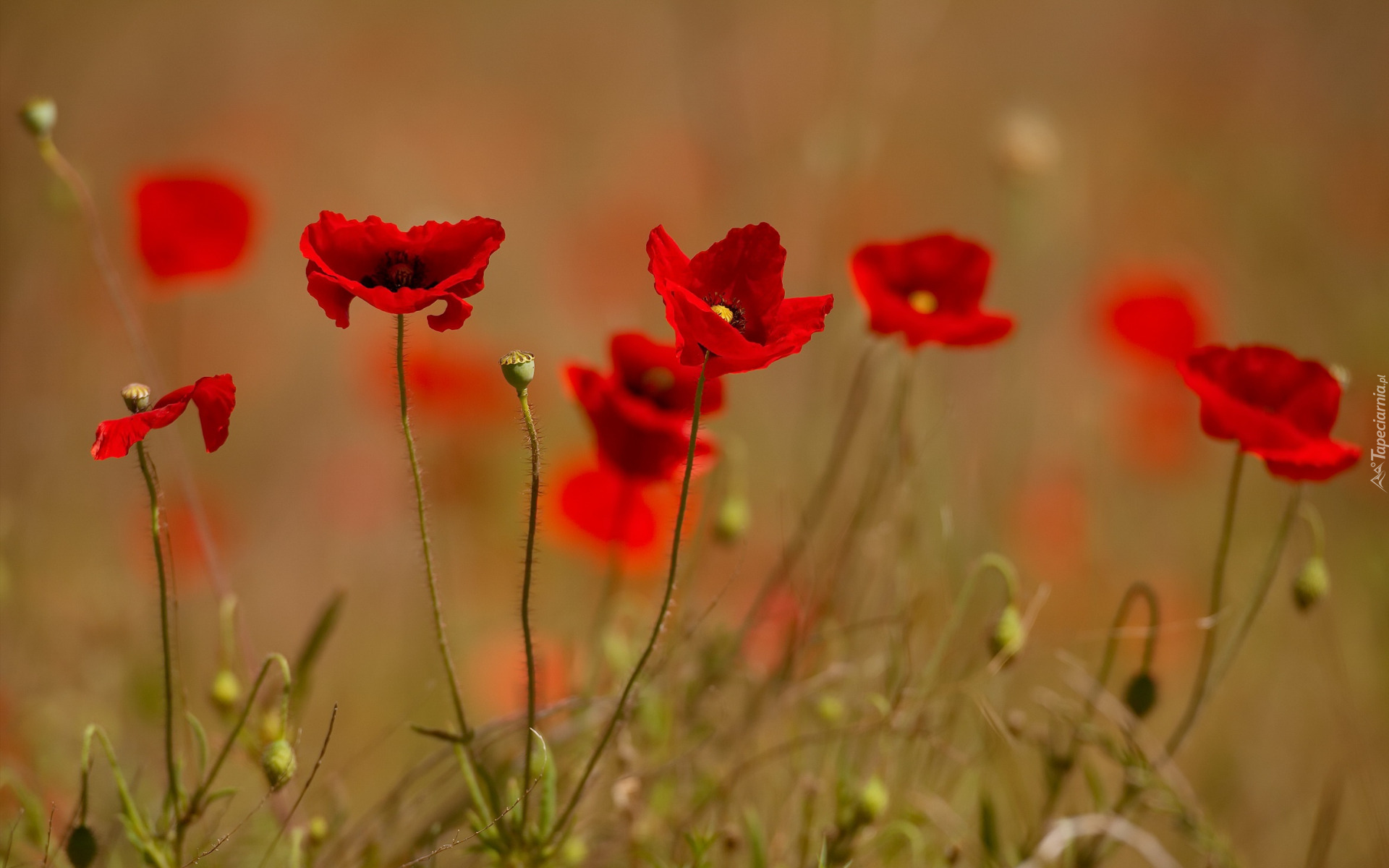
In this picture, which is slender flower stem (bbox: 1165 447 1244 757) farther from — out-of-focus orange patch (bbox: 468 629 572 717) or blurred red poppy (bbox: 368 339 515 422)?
blurred red poppy (bbox: 368 339 515 422)

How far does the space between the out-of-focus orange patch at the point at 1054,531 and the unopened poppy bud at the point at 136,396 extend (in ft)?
6.93

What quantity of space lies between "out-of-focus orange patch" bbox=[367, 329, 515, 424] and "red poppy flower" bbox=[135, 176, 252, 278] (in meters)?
0.45

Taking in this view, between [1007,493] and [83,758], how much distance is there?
2400 millimetres

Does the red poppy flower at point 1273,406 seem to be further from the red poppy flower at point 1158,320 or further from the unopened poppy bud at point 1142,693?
the red poppy flower at point 1158,320

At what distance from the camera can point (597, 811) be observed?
4.54 feet

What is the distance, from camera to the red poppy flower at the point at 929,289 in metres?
1.19

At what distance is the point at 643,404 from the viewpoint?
126 cm

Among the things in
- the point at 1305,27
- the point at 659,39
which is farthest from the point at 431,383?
the point at 1305,27

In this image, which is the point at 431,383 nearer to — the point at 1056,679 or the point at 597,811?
the point at 597,811

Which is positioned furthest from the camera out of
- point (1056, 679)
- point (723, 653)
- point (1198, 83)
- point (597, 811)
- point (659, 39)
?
point (659, 39)

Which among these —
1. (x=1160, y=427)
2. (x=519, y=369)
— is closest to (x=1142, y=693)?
(x=519, y=369)

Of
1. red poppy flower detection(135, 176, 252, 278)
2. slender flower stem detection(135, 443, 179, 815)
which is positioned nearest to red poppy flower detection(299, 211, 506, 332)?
slender flower stem detection(135, 443, 179, 815)

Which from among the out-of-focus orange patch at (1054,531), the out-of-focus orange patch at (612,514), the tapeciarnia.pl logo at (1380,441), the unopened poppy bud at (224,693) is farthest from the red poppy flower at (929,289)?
the out-of-focus orange patch at (1054,531)

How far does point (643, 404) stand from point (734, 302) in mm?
279
